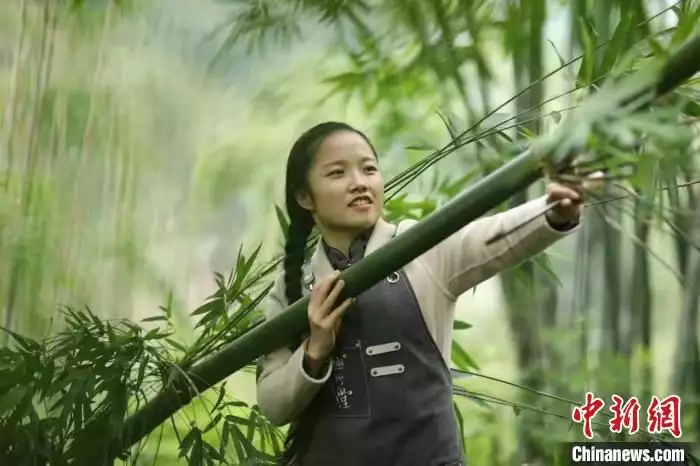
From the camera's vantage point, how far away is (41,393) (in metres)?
0.84

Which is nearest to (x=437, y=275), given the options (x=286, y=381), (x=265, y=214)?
(x=286, y=381)

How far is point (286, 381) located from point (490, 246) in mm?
218

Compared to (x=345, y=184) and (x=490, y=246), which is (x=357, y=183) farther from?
(x=490, y=246)

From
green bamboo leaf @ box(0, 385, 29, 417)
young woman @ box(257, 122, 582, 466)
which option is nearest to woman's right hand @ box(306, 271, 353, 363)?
young woman @ box(257, 122, 582, 466)

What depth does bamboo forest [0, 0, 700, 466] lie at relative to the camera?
0.83 m

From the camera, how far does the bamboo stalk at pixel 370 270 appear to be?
0.59 meters

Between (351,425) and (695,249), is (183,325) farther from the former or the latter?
(695,249)

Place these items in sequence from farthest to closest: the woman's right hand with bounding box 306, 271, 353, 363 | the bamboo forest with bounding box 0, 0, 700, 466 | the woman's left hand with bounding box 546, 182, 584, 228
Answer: the bamboo forest with bounding box 0, 0, 700, 466 → the woman's right hand with bounding box 306, 271, 353, 363 → the woman's left hand with bounding box 546, 182, 584, 228

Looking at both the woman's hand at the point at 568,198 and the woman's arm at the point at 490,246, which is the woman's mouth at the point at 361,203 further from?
the woman's hand at the point at 568,198

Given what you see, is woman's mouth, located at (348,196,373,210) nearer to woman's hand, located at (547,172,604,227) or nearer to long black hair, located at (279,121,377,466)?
long black hair, located at (279,121,377,466)

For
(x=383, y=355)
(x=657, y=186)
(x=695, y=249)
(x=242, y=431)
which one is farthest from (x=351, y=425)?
(x=695, y=249)

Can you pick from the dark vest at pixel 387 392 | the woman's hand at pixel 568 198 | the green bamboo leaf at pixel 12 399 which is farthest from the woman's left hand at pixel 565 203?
the green bamboo leaf at pixel 12 399

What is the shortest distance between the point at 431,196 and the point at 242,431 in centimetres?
34

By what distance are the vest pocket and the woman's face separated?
0.37ft
